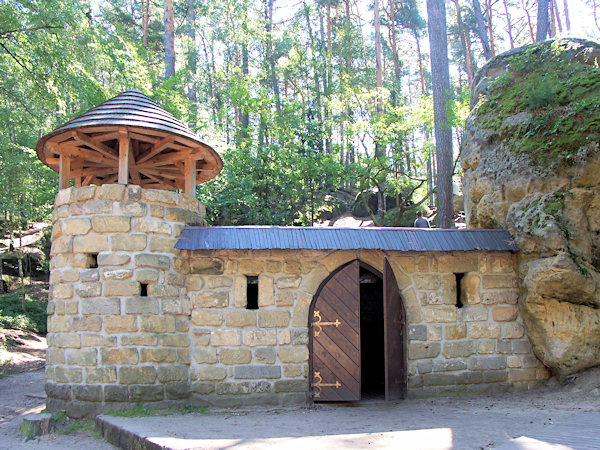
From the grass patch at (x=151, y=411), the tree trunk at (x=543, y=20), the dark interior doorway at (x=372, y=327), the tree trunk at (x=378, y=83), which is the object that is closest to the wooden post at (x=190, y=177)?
the grass patch at (x=151, y=411)

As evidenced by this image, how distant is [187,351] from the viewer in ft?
20.5

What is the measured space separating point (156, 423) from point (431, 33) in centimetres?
1067

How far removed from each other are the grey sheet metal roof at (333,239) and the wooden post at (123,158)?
1.08m

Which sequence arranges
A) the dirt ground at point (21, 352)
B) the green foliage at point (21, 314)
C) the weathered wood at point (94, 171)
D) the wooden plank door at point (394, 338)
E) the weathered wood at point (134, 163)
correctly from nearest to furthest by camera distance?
the wooden plank door at point (394, 338) < the weathered wood at point (94, 171) < the weathered wood at point (134, 163) < the dirt ground at point (21, 352) < the green foliage at point (21, 314)

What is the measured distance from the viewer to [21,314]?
13.9m

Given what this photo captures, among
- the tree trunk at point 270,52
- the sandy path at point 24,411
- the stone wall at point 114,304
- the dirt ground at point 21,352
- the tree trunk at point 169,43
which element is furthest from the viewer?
the tree trunk at point 270,52

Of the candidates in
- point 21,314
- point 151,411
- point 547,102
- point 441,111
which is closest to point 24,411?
point 151,411

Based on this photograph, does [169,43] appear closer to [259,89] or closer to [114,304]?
[259,89]

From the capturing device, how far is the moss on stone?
6.54m

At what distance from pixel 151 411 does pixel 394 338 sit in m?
3.29

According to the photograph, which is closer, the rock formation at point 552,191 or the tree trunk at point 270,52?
the rock formation at point 552,191

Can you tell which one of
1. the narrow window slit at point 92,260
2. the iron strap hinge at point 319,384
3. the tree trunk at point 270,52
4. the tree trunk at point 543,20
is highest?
the tree trunk at point 270,52

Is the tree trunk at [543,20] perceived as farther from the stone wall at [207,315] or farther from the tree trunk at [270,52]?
the tree trunk at [270,52]

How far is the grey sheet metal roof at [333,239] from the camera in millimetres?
6152
